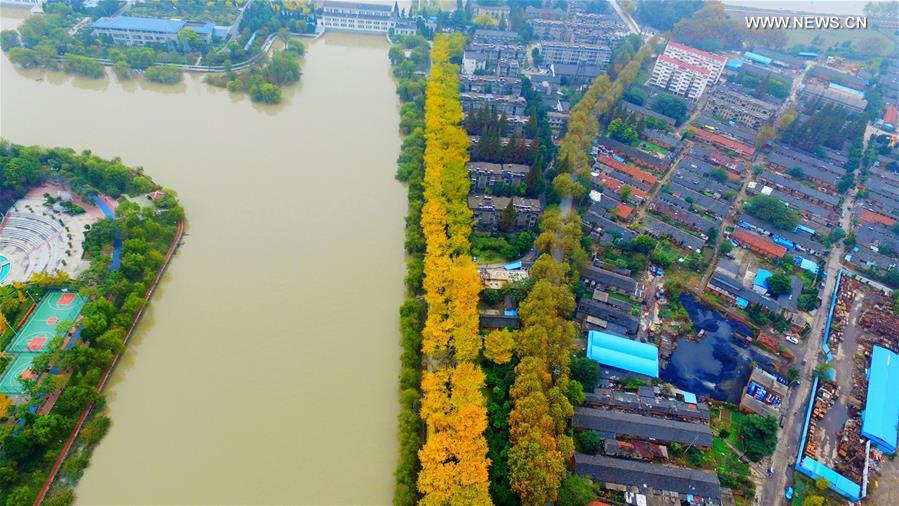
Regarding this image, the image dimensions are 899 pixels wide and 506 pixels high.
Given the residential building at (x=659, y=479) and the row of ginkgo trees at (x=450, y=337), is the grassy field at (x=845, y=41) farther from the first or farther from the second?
the residential building at (x=659, y=479)

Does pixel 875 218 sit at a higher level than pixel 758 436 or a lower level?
higher

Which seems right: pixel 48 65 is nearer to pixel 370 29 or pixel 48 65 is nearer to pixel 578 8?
pixel 370 29

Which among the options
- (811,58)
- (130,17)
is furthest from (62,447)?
(811,58)

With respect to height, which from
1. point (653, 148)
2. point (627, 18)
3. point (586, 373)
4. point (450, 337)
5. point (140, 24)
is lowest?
point (586, 373)

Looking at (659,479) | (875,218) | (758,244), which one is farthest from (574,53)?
(659,479)

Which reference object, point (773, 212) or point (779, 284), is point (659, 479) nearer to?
point (779, 284)

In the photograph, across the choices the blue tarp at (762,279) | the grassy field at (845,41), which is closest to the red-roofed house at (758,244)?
the blue tarp at (762,279)

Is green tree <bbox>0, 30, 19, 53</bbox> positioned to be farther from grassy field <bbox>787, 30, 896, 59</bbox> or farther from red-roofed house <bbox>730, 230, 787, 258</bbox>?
grassy field <bbox>787, 30, 896, 59</bbox>
